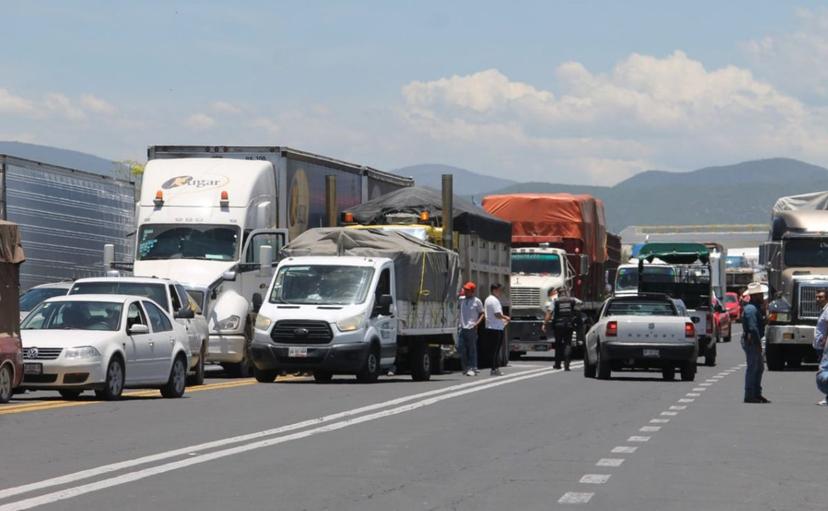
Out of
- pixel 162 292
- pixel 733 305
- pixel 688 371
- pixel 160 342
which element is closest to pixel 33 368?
pixel 160 342

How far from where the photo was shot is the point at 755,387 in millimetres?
25672

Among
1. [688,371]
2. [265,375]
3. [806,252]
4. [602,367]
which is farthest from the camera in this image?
[806,252]

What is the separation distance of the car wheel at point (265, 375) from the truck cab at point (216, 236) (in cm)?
295

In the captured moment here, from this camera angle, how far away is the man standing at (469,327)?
35250 mm

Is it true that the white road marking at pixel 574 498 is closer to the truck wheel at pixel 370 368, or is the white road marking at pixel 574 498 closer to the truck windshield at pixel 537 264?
the truck wheel at pixel 370 368

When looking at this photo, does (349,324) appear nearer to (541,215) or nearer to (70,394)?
(70,394)

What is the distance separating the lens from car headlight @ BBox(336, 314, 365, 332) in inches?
1152

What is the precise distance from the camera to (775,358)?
40.3 meters

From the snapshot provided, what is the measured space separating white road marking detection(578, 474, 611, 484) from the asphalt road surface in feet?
0.15

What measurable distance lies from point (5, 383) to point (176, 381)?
3285 millimetres

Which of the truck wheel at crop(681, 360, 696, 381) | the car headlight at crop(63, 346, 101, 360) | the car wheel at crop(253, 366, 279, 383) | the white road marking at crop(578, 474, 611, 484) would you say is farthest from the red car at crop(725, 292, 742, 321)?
the white road marking at crop(578, 474, 611, 484)

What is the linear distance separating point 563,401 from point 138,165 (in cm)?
9156

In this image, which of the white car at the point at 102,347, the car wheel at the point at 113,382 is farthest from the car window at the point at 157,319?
the car wheel at the point at 113,382

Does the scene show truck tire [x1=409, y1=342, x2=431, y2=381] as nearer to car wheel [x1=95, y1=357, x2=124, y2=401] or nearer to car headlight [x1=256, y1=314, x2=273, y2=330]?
car headlight [x1=256, y1=314, x2=273, y2=330]
